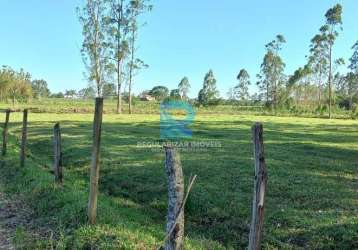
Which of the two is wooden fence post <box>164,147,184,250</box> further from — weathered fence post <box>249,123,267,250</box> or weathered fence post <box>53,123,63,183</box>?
weathered fence post <box>53,123,63,183</box>

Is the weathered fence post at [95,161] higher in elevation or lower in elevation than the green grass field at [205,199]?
higher

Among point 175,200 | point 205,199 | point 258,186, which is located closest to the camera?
point 258,186

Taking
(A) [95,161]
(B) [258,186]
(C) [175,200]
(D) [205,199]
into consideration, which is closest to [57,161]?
(A) [95,161]

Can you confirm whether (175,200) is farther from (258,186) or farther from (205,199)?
(205,199)

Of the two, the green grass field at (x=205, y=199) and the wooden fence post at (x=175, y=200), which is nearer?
the wooden fence post at (x=175, y=200)

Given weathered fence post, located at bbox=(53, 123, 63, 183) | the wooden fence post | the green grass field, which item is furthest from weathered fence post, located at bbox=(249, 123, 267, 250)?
weathered fence post, located at bbox=(53, 123, 63, 183)

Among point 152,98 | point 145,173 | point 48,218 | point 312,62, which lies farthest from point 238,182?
point 152,98

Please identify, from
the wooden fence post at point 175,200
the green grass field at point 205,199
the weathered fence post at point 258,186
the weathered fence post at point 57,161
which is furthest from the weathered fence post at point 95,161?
the weathered fence post at point 258,186

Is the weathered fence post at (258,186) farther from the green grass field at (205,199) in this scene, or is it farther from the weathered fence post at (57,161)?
the weathered fence post at (57,161)

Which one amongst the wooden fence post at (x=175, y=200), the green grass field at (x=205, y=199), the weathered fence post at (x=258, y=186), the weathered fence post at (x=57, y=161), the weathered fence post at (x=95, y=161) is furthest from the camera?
the weathered fence post at (x=57, y=161)

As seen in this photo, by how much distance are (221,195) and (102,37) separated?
173ft

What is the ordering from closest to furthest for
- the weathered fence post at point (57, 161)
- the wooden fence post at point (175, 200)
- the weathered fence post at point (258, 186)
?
the weathered fence post at point (258, 186)
the wooden fence post at point (175, 200)
the weathered fence post at point (57, 161)

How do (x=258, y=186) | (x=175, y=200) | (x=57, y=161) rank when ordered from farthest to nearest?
(x=57, y=161) < (x=175, y=200) < (x=258, y=186)

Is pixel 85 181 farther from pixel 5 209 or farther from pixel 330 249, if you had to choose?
pixel 330 249
